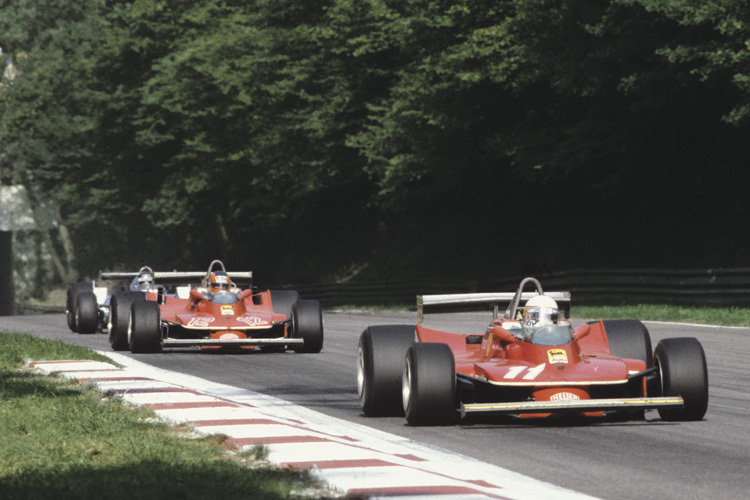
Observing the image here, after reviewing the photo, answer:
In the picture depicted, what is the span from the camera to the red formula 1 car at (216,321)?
19219mm

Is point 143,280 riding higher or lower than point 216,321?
higher

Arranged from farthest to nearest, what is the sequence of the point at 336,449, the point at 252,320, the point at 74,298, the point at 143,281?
the point at 74,298
the point at 143,281
the point at 252,320
the point at 336,449

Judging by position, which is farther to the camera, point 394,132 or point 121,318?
point 394,132

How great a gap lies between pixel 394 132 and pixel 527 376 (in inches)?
1184

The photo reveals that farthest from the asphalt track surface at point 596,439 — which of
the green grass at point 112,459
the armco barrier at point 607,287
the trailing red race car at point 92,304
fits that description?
the armco barrier at point 607,287

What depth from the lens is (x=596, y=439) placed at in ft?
31.8

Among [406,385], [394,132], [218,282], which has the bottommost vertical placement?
[406,385]

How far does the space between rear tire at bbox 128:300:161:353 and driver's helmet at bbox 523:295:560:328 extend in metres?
9.26

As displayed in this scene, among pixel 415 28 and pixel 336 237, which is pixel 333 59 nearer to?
pixel 415 28

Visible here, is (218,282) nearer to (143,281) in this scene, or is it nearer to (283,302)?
(283,302)

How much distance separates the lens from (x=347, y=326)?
27.9 meters

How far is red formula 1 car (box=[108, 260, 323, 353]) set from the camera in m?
19.2

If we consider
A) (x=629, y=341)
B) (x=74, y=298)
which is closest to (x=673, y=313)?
(x=74, y=298)

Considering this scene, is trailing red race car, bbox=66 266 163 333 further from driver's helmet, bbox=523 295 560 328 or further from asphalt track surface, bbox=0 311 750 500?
driver's helmet, bbox=523 295 560 328
